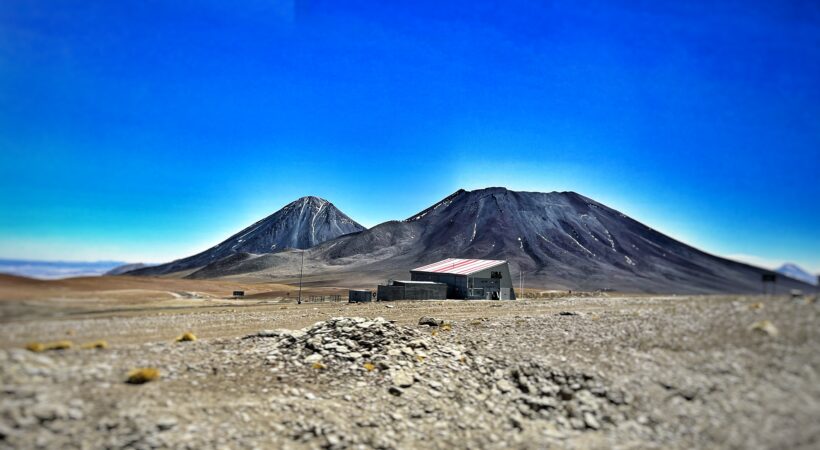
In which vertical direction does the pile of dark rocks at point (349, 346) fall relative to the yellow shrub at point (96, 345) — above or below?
below

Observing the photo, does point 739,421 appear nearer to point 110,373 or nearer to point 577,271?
point 110,373

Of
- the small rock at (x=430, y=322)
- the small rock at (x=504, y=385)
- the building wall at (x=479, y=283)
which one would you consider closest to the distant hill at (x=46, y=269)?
the small rock at (x=504, y=385)

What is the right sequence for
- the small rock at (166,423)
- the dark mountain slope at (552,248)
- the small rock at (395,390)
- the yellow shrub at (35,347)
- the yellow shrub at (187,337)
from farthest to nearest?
the dark mountain slope at (552,248), the small rock at (395,390), the yellow shrub at (187,337), the small rock at (166,423), the yellow shrub at (35,347)

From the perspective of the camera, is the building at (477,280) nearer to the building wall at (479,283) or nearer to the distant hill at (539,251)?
the building wall at (479,283)

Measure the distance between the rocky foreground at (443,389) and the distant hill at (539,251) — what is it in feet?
333

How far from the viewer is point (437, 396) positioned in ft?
50.3

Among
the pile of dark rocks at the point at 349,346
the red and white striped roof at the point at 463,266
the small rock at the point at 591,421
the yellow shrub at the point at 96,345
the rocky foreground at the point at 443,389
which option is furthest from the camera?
the red and white striped roof at the point at 463,266

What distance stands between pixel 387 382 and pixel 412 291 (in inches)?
1218

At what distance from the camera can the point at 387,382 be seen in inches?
624

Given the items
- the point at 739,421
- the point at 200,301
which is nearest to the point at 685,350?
the point at 739,421

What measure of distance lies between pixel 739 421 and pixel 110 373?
15136mm

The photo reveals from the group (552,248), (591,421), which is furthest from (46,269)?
(552,248)

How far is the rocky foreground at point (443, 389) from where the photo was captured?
10008 millimetres

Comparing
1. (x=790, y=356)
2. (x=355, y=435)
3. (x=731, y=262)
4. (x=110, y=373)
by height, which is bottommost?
(x=355, y=435)
